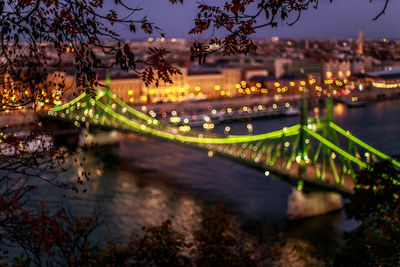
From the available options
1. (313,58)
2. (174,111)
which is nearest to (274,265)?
(174,111)

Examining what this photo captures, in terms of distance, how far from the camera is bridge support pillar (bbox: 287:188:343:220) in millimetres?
6168

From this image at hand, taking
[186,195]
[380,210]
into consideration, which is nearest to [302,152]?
[186,195]

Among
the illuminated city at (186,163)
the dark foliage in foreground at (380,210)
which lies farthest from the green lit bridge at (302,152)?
the dark foliage in foreground at (380,210)

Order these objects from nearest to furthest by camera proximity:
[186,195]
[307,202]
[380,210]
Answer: [380,210]
[307,202]
[186,195]

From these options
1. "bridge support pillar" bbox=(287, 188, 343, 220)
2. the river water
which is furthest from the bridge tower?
the river water

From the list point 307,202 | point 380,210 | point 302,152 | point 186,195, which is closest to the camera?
point 380,210

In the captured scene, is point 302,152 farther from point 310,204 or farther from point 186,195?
point 186,195

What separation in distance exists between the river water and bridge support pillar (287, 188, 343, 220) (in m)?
0.10

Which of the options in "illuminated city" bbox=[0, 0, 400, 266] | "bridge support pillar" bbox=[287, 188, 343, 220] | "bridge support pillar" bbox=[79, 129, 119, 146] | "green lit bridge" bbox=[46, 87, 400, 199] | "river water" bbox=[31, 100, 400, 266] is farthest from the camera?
"bridge support pillar" bbox=[79, 129, 119, 146]

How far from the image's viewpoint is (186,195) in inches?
283

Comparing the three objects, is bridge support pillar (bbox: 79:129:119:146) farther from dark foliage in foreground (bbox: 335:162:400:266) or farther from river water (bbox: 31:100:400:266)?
dark foliage in foreground (bbox: 335:162:400:266)

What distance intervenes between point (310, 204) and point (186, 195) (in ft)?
5.34

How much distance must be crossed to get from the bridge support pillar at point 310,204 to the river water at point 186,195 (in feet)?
0.33

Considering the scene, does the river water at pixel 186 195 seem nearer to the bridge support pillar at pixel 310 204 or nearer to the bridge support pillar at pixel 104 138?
the bridge support pillar at pixel 310 204
